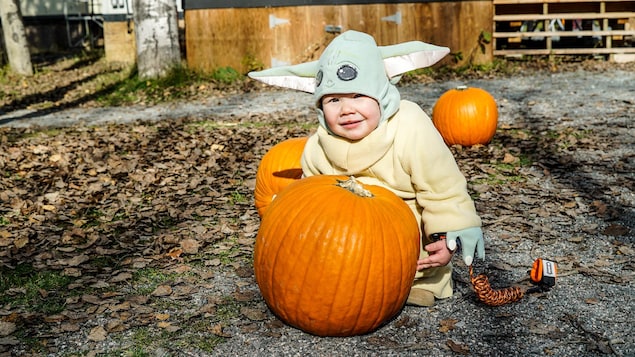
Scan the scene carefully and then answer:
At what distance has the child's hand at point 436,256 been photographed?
3.43 meters

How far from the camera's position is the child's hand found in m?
3.43

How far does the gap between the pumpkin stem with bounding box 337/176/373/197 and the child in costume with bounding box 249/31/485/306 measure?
195 millimetres

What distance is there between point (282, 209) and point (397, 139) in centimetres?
69

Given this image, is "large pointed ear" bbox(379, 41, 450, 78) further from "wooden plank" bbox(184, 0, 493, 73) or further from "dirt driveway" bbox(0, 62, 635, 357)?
"wooden plank" bbox(184, 0, 493, 73)

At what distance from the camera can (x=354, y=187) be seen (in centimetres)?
334

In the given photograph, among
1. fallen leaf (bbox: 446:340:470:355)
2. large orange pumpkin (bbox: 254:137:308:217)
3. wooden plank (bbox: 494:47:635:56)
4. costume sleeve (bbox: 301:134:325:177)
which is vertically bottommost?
fallen leaf (bbox: 446:340:470:355)

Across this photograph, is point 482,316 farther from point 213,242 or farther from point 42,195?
point 42,195

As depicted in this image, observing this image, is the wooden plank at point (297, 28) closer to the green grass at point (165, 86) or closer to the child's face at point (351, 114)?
the green grass at point (165, 86)

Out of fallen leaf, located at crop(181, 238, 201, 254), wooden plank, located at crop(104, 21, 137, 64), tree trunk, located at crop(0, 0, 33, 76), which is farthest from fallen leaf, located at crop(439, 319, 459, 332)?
wooden plank, located at crop(104, 21, 137, 64)

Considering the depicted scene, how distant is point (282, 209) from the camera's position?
3.34 m

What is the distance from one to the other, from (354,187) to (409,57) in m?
0.78

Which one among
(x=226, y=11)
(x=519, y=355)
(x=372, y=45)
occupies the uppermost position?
(x=226, y=11)

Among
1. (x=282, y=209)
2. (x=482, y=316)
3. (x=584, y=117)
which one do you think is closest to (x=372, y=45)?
(x=282, y=209)

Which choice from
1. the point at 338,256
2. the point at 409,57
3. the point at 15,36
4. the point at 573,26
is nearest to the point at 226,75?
the point at 15,36
